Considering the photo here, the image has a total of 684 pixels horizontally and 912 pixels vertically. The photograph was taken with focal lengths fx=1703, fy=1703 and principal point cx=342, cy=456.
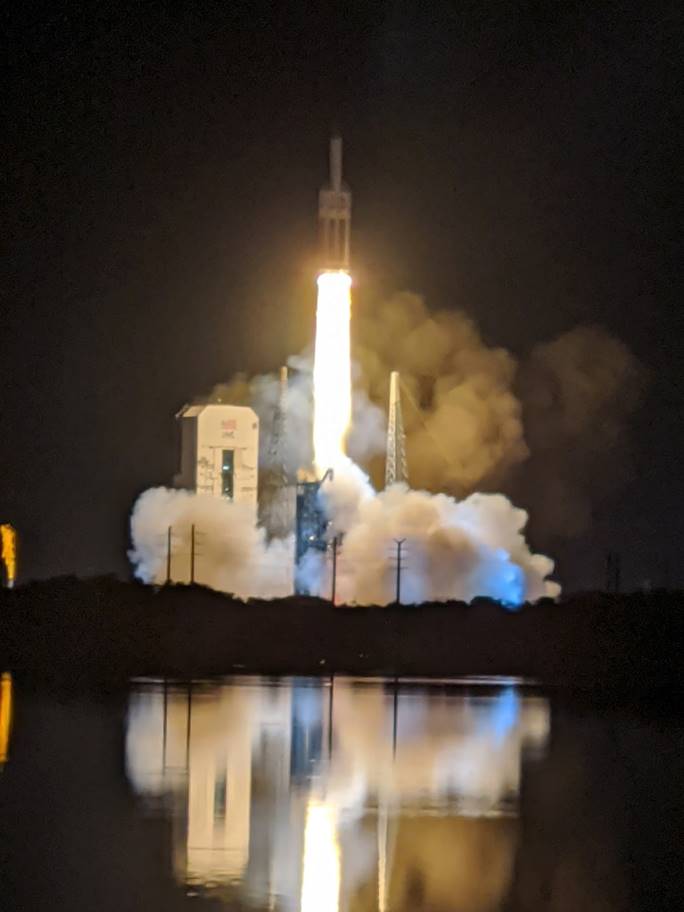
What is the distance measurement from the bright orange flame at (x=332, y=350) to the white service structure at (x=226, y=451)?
419 cm

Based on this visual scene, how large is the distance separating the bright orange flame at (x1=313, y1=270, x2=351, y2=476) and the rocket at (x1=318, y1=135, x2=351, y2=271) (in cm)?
42

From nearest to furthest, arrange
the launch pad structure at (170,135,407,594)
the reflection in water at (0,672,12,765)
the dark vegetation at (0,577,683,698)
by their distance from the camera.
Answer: the reflection in water at (0,672,12,765)
the dark vegetation at (0,577,683,698)
the launch pad structure at (170,135,407,594)

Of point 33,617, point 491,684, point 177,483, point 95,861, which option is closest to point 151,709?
point 491,684

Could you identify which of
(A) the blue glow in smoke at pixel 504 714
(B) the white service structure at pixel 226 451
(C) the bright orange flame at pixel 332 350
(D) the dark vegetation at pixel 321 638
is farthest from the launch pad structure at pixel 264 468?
(A) the blue glow in smoke at pixel 504 714

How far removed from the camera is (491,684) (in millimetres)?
25828

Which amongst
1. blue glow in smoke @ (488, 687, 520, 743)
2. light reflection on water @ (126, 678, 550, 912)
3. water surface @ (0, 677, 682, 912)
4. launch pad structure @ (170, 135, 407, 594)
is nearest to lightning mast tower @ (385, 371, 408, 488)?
launch pad structure @ (170, 135, 407, 594)

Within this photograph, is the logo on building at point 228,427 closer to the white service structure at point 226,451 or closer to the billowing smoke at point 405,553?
the white service structure at point 226,451

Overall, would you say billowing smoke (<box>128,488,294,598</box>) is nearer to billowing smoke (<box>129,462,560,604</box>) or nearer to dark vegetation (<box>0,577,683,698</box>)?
billowing smoke (<box>129,462,560,604</box>)

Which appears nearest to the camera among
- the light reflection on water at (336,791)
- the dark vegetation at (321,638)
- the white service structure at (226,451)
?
the light reflection on water at (336,791)

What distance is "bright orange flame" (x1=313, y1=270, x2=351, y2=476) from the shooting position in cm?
4653

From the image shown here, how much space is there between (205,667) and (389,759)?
12602mm

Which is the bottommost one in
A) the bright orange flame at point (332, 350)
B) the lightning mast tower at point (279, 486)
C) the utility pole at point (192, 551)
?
the utility pole at point (192, 551)

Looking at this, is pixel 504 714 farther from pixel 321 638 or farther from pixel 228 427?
pixel 228 427

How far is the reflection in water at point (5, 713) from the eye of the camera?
1530cm
